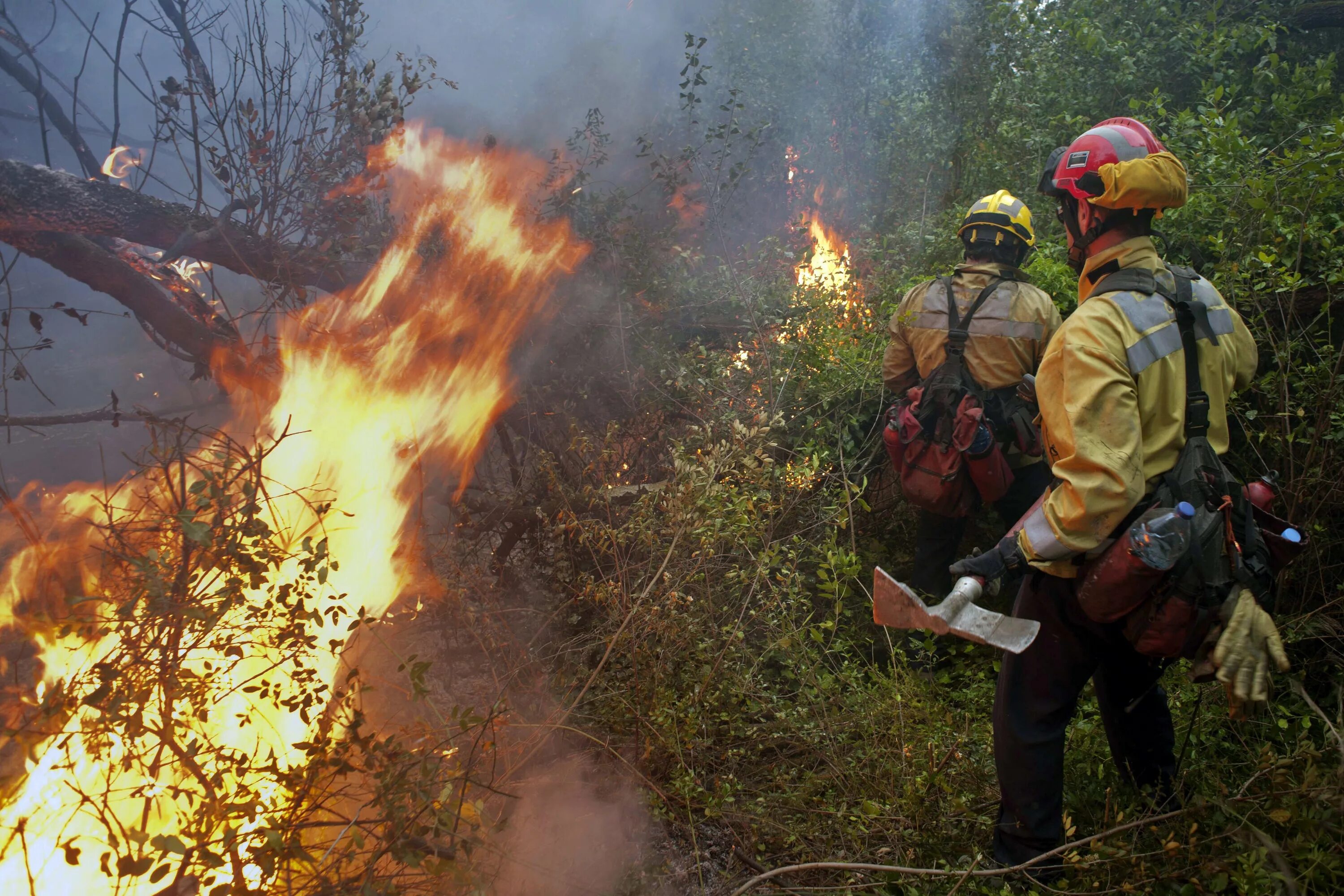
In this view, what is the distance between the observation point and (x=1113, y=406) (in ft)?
7.36

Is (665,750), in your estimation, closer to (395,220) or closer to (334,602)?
(334,602)

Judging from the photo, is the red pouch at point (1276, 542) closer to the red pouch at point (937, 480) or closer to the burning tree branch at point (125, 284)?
the red pouch at point (937, 480)

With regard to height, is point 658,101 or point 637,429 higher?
point 658,101

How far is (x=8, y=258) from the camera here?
12977 millimetres

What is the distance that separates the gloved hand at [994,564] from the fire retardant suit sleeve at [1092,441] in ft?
0.31

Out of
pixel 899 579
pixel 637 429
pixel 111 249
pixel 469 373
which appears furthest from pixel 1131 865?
pixel 111 249

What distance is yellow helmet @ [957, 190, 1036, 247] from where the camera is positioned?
13.2 ft

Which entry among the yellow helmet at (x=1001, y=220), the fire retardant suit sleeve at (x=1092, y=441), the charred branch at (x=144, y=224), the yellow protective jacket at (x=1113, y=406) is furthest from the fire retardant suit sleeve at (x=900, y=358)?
the charred branch at (x=144, y=224)

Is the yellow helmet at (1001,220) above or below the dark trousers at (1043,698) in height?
above

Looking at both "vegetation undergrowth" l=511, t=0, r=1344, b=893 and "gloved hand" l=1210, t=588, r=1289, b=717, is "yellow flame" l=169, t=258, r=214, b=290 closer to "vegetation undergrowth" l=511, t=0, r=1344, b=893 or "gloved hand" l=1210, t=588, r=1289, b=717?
"vegetation undergrowth" l=511, t=0, r=1344, b=893

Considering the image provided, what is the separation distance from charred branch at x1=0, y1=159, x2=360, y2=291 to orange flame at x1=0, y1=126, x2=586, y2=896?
11.9 inches

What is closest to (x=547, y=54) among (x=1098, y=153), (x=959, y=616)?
(x=1098, y=153)

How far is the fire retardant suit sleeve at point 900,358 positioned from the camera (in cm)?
423

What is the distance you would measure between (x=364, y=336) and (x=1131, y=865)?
197 inches
